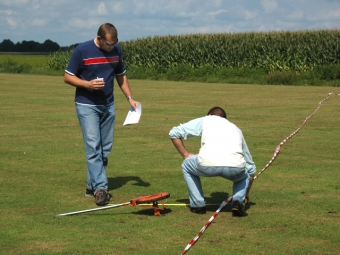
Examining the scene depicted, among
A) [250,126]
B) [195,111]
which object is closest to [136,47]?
[195,111]

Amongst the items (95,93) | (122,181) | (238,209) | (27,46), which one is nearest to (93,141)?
(95,93)

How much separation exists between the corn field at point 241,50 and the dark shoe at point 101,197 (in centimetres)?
3408

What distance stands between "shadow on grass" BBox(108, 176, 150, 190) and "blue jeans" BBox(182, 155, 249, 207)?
190 centimetres

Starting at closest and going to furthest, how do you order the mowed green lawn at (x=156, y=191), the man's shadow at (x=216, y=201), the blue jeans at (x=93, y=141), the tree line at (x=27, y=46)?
the mowed green lawn at (x=156, y=191), the man's shadow at (x=216, y=201), the blue jeans at (x=93, y=141), the tree line at (x=27, y=46)

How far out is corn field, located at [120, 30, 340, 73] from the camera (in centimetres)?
4172

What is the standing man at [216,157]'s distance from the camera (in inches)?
297

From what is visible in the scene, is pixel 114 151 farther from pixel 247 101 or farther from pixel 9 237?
pixel 247 101

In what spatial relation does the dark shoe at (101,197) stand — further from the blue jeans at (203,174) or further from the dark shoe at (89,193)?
the blue jeans at (203,174)

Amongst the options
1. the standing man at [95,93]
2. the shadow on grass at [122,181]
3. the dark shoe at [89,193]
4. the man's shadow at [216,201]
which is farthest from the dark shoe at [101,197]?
the shadow on grass at [122,181]

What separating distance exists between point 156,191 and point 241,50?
36685 millimetres

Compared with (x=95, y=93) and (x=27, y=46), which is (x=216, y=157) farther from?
(x=27, y=46)

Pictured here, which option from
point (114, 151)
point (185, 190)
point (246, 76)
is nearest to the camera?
point (185, 190)

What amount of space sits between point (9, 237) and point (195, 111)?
1461 centimetres

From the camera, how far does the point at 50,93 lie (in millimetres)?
29844
